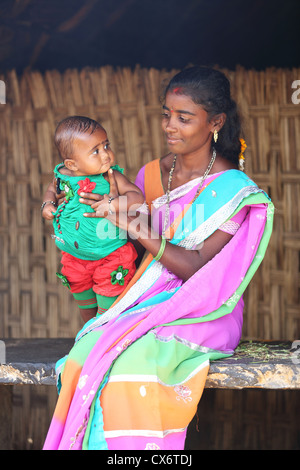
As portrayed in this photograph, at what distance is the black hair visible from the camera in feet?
8.26

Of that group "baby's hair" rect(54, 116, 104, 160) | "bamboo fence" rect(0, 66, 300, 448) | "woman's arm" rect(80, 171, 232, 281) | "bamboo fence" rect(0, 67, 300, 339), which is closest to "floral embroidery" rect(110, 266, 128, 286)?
"woman's arm" rect(80, 171, 232, 281)

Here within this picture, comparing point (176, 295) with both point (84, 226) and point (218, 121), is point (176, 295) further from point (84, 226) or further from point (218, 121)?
point (218, 121)

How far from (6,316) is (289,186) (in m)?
2.12

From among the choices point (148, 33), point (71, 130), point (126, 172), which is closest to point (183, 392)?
point (71, 130)

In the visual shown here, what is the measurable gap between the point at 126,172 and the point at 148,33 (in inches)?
35.6

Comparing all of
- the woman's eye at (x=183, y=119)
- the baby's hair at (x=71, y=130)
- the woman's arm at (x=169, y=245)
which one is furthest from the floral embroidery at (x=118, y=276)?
the woman's eye at (x=183, y=119)

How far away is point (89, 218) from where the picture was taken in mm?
2436

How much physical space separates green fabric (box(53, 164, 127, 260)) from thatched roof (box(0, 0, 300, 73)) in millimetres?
1738

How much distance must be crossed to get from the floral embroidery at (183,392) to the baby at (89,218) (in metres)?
0.52

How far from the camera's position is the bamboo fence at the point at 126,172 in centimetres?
390

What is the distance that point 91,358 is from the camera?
2188mm

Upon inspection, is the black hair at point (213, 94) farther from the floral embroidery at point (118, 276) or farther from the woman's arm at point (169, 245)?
the floral embroidery at point (118, 276)
